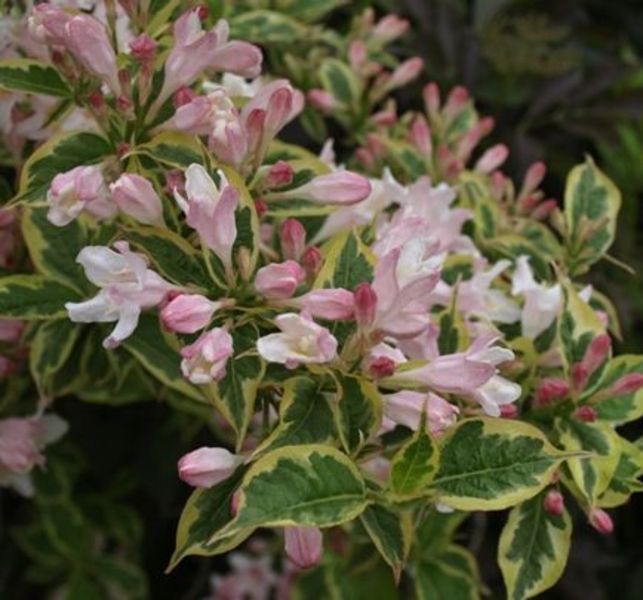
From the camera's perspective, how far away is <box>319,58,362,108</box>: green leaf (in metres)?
1.44

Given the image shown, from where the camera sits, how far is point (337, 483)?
30.3 inches

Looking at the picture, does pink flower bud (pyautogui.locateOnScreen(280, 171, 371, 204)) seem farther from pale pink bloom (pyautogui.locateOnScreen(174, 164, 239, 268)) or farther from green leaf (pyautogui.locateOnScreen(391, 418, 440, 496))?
green leaf (pyautogui.locateOnScreen(391, 418, 440, 496))

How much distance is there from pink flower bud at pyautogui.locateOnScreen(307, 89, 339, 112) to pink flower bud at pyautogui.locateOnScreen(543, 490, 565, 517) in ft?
2.08

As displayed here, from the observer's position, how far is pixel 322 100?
4.61 feet

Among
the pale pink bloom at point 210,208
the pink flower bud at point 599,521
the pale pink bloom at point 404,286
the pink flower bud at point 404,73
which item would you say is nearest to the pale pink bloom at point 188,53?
the pale pink bloom at point 210,208

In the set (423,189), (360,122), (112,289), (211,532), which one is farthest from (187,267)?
(360,122)

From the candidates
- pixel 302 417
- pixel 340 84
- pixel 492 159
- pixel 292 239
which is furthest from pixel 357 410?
pixel 340 84

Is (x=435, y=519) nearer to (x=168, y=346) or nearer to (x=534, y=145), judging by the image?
(x=168, y=346)

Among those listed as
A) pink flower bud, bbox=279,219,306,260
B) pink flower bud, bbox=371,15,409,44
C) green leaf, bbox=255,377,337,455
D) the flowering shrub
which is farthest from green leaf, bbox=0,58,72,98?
pink flower bud, bbox=371,15,409,44

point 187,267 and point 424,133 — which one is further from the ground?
point 187,267

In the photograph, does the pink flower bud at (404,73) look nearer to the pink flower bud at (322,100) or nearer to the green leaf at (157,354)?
the pink flower bud at (322,100)

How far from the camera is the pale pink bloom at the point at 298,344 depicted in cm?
78

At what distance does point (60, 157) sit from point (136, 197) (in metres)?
0.10

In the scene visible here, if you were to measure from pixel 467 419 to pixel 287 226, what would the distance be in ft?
0.66
